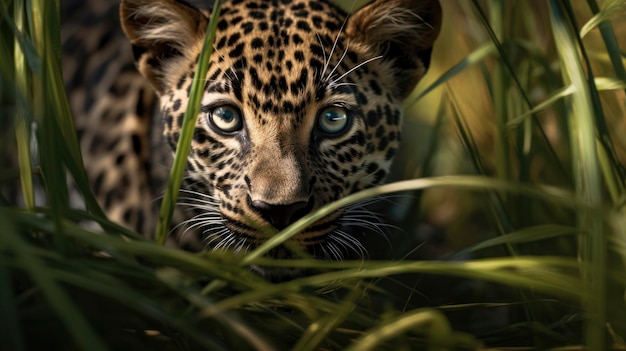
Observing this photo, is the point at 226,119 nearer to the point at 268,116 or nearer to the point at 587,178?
the point at 268,116

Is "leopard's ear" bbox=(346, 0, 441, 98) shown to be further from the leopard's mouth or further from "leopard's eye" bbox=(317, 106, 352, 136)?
the leopard's mouth

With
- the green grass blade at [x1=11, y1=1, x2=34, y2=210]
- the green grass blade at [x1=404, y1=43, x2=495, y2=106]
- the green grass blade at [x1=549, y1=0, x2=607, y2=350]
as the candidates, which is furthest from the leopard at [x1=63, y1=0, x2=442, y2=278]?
the green grass blade at [x1=549, y1=0, x2=607, y2=350]

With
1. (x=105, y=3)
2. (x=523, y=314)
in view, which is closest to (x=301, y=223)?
(x=523, y=314)

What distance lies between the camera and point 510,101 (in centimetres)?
330

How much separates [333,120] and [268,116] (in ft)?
0.81

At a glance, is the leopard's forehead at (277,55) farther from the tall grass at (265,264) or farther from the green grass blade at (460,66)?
the tall grass at (265,264)

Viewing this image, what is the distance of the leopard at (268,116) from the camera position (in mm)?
2875

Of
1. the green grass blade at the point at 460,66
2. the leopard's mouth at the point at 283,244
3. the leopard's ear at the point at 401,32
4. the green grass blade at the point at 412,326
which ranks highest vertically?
the leopard's ear at the point at 401,32

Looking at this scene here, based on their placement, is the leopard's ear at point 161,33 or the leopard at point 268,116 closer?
the leopard at point 268,116

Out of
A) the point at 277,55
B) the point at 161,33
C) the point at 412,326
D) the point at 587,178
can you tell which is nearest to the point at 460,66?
the point at 277,55

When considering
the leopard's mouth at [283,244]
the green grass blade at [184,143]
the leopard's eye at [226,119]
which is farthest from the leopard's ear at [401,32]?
the green grass blade at [184,143]

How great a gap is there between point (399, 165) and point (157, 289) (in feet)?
7.92

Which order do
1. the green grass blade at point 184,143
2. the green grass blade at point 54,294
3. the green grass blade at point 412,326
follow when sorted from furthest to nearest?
the green grass blade at point 184,143 < the green grass blade at point 412,326 < the green grass blade at point 54,294

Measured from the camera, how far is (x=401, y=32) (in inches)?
132
